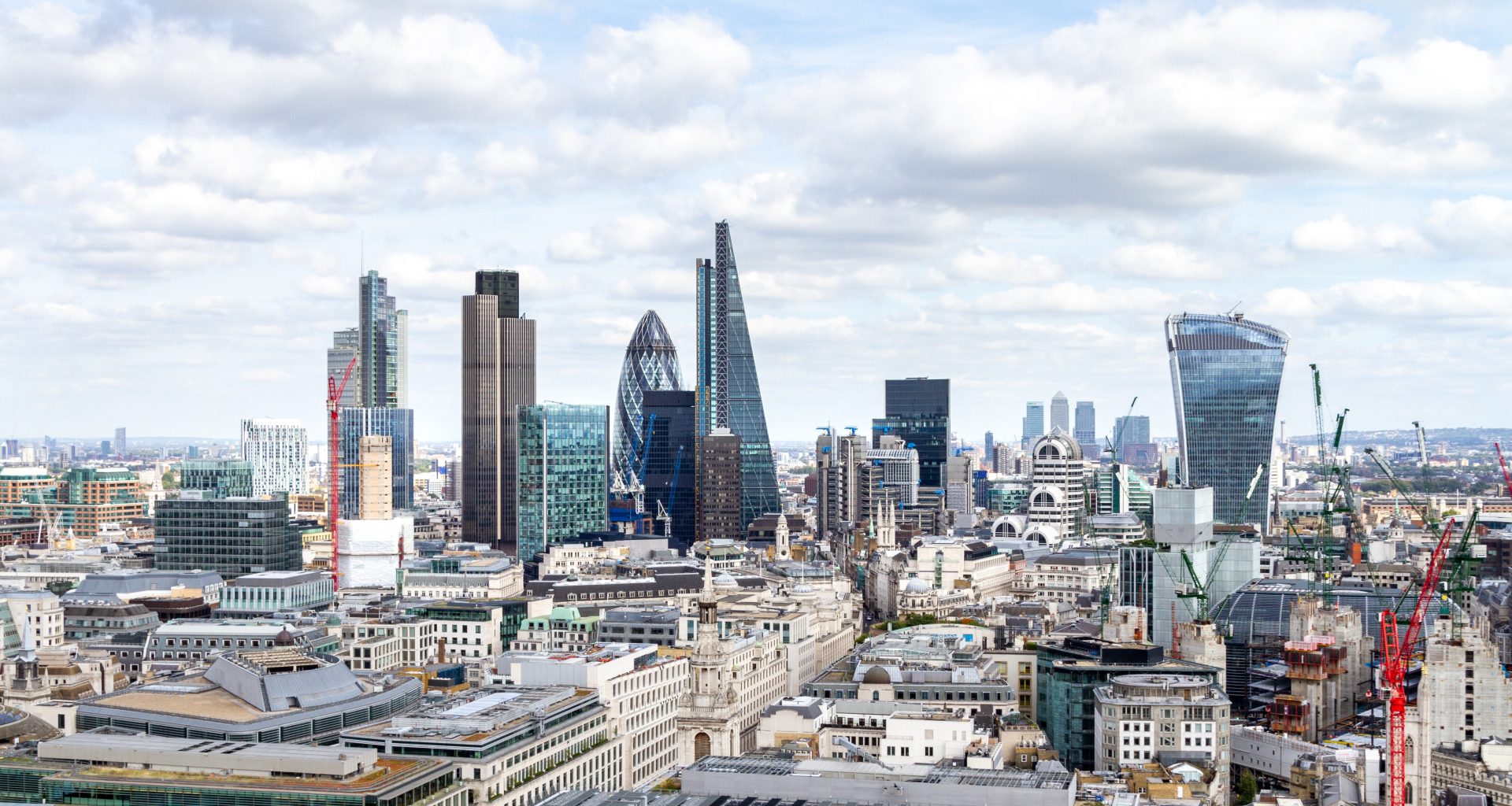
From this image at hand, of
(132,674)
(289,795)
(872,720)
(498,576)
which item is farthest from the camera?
(498,576)

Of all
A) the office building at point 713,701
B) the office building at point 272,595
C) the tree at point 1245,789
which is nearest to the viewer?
the tree at point 1245,789

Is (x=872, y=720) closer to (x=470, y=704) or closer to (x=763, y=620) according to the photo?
(x=470, y=704)

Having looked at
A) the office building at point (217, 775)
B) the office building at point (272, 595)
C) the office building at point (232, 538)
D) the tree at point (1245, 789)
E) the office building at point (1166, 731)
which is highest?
the office building at point (232, 538)

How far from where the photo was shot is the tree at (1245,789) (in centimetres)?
11069

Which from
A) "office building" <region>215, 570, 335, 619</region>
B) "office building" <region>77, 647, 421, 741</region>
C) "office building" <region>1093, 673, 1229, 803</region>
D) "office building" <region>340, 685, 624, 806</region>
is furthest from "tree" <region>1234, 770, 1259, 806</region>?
"office building" <region>215, 570, 335, 619</region>

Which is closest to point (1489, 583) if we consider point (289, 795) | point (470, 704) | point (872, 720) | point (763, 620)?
point (763, 620)

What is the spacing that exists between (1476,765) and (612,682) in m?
52.1

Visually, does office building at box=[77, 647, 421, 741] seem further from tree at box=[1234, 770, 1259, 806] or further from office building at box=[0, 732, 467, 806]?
tree at box=[1234, 770, 1259, 806]

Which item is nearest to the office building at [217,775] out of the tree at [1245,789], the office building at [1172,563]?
the tree at [1245,789]

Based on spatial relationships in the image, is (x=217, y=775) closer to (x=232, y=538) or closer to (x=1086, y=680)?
(x=1086, y=680)

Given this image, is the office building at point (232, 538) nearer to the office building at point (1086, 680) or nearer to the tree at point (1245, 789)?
the office building at point (1086, 680)

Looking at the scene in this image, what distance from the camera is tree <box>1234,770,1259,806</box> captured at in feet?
363

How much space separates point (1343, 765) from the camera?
357ft

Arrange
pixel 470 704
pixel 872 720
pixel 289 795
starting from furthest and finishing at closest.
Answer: pixel 872 720 → pixel 470 704 → pixel 289 795
